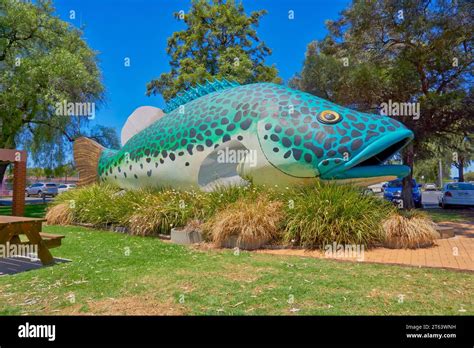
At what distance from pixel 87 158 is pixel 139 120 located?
214 cm

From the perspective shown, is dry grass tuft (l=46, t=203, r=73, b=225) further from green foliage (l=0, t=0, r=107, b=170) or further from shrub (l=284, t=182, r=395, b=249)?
shrub (l=284, t=182, r=395, b=249)

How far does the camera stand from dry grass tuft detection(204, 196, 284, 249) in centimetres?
671

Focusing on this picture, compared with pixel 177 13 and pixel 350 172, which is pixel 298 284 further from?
pixel 177 13

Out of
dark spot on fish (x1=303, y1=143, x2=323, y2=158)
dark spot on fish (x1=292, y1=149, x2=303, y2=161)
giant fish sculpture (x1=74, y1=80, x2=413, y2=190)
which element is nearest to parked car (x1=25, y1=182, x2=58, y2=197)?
giant fish sculpture (x1=74, y1=80, x2=413, y2=190)

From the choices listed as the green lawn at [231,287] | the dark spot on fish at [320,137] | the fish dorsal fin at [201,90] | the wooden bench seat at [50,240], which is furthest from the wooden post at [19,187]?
the dark spot on fish at [320,137]

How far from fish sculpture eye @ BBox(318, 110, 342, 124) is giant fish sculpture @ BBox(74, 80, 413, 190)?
0.07 ft

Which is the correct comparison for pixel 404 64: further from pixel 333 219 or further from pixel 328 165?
pixel 333 219

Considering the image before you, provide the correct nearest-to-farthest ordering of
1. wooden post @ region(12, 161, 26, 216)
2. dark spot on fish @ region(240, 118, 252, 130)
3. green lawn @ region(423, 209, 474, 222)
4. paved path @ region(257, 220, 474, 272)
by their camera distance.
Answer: paved path @ region(257, 220, 474, 272) → dark spot on fish @ region(240, 118, 252, 130) → wooden post @ region(12, 161, 26, 216) → green lawn @ region(423, 209, 474, 222)

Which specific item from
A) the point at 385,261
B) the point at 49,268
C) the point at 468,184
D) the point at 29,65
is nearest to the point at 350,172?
the point at 385,261

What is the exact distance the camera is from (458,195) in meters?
18.0

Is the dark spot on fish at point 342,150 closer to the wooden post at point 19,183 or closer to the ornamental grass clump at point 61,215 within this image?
the ornamental grass clump at point 61,215

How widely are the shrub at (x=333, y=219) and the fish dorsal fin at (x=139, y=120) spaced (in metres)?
5.97

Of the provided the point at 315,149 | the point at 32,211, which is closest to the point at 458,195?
the point at 315,149

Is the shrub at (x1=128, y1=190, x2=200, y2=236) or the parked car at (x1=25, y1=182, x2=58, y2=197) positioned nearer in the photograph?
the shrub at (x1=128, y1=190, x2=200, y2=236)
